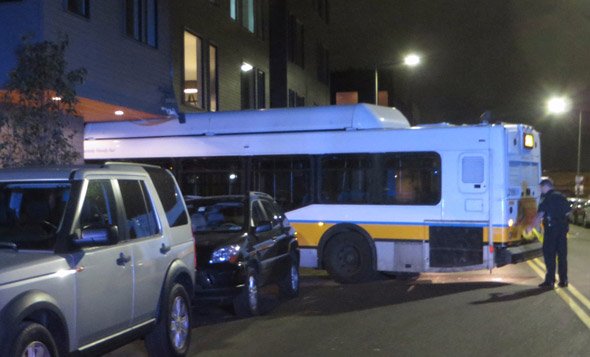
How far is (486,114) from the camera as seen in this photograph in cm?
1339

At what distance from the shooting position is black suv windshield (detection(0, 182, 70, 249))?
599cm

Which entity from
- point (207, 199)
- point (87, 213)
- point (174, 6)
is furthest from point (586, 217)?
point (87, 213)

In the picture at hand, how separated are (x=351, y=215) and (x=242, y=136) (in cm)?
279

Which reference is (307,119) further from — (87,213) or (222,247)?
(87,213)

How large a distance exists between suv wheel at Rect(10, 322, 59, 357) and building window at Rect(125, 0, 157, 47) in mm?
12132

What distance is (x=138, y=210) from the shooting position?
7195 mm

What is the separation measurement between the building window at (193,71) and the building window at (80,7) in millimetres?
6326

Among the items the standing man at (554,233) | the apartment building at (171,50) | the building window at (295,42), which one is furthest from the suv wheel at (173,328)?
the building window at (295,42)

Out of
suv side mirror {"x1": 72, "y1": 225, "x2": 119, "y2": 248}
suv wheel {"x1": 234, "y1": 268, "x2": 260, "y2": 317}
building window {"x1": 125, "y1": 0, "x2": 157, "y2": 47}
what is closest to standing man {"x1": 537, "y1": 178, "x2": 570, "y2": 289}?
suv wheel {"x1": 234, "y1": 268, "x2": 260, "y2": 317}

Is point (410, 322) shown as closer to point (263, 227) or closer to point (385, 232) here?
point (263, 227)

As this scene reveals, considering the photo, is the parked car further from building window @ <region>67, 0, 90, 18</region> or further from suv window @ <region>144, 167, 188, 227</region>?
building window @ <region>67, 0, 90, 18</region>

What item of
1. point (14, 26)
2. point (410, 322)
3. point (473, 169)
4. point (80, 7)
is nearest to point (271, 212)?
point (410, 322)

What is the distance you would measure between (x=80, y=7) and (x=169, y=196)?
319 inches

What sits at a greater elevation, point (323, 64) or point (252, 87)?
point (323, 64)
